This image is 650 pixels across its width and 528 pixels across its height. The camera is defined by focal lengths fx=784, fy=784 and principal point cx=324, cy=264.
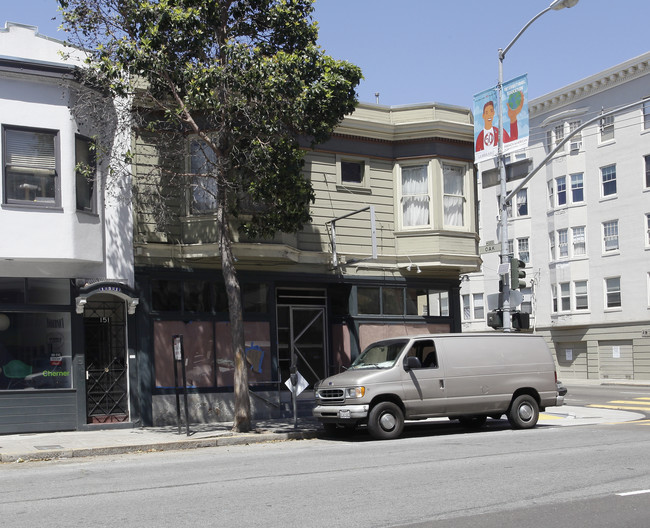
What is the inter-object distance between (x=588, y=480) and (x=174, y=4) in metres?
11.5

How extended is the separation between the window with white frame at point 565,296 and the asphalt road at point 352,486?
1279 inches

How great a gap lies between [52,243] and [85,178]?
1.75 meters

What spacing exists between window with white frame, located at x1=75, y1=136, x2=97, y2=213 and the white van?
21.5 feet

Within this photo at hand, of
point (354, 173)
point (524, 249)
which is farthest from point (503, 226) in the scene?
point (524, 249)

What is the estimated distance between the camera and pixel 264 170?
1597cm

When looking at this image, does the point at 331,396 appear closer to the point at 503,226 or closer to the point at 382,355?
the point at 382,355

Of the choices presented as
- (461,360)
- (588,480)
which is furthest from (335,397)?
(588,480)

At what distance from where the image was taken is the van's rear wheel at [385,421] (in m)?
15.1

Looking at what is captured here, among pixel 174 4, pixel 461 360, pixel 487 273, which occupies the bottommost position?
pixel 461 360

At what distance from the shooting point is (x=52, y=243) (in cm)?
1664

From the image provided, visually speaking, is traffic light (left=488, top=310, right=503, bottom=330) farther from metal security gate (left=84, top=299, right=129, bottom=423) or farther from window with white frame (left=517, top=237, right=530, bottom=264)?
window with white frame (left=517, top=237, right=530, bottom=264)

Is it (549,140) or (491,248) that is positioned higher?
(549,140)

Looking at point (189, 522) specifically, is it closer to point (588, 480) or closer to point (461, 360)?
point (588, 480)

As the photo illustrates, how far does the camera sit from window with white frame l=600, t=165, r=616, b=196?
43603 millimetres
